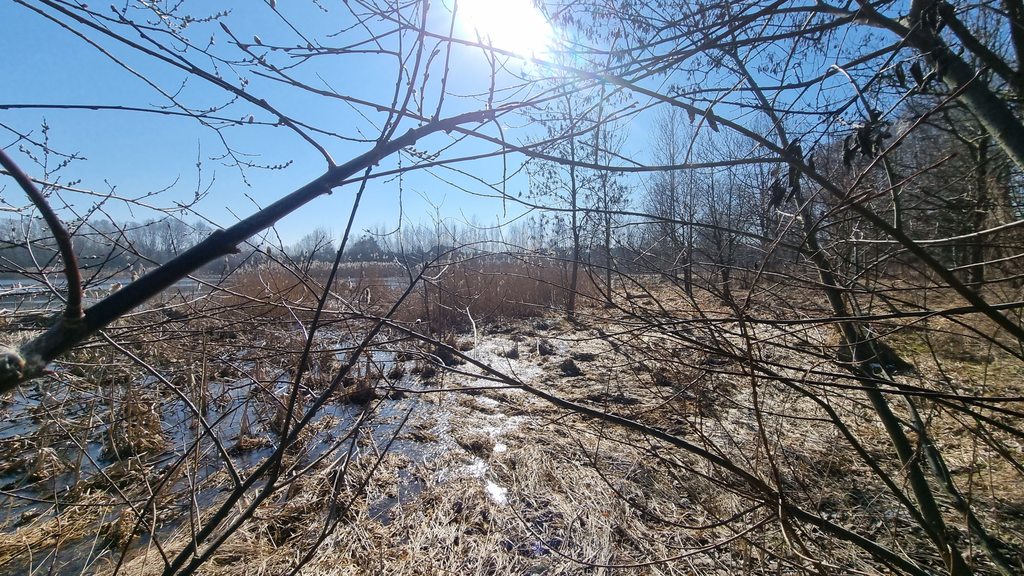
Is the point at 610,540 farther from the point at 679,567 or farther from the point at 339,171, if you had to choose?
the point at 339,171

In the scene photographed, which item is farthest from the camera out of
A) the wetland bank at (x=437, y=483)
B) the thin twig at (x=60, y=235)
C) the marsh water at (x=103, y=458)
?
the marsh water at (x=103, y=458)

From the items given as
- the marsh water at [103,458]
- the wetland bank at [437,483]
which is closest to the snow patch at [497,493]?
the wetland bank at [437,483]

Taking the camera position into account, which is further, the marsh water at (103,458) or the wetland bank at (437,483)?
the marsh water at (103,458)

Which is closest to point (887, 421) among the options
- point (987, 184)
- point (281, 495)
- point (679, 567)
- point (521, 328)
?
point (679, 567)

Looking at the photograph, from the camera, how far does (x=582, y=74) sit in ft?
3.55

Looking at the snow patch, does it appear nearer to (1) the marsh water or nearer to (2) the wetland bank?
(2) the wetland bank

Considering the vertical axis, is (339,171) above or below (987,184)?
below

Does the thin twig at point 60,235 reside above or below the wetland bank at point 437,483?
above

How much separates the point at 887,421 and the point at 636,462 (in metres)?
2.15

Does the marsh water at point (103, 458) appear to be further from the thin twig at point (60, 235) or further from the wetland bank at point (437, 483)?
the thin twig at point (60, 235)

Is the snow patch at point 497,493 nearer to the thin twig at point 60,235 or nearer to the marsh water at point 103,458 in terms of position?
the marsh water at point 103,458

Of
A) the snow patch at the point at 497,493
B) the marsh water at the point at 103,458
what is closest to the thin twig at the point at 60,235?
the marsh water at the point at 103,458

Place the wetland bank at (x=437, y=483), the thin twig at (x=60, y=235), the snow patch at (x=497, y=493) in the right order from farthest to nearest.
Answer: the snow patch at (x=497, y=493), the wetland bank at (x=437, y=483), the thin twig at (x=60, y=235)

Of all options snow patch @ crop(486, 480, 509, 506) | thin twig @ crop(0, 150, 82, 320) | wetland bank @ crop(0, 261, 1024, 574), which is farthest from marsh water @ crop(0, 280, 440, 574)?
thin twig @ crop(0, 150, 82, 320)
